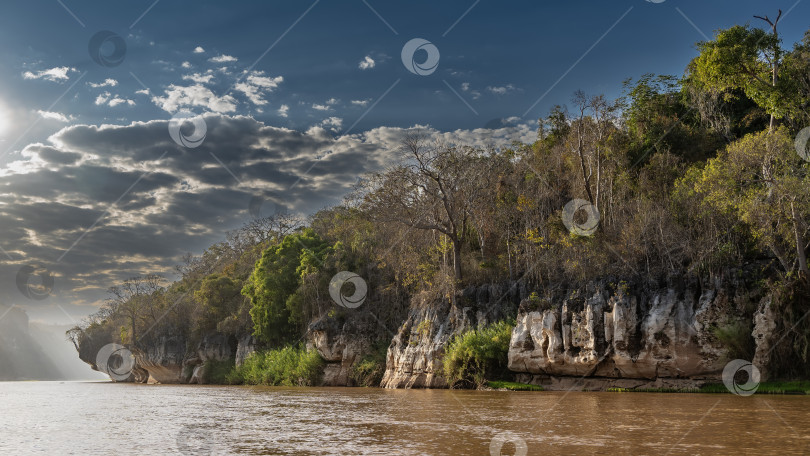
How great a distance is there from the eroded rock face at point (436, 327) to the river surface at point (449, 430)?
10417mm

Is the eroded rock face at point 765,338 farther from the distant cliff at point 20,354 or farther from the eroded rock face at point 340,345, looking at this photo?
the distant cliff at point 20,354

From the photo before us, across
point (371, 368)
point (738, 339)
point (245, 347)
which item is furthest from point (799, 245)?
point (245, 347)

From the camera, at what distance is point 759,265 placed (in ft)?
60.8

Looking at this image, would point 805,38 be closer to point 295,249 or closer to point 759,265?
point 759,265

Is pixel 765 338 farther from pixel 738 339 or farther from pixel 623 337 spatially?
pixel 623 337

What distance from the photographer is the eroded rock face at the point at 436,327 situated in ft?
82.2

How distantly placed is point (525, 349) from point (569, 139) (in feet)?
49.2

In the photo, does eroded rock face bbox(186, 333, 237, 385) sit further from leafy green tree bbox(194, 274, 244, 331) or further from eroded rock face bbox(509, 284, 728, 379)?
eroded rock face bbox(509, 284, 728, 379)

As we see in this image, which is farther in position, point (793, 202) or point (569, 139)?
point (569, 139)

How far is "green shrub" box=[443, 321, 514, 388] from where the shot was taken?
22922mm

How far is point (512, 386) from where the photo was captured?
2180 cm

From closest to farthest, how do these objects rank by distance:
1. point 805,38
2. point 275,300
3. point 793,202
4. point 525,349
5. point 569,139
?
point 793,202
point 525,349
point 805,38
point 569,139
point 275,300

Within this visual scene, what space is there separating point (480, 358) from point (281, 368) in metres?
18.4

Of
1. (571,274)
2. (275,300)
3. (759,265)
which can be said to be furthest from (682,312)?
(275,300)
